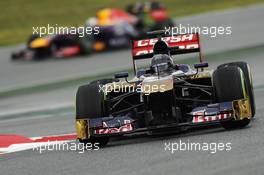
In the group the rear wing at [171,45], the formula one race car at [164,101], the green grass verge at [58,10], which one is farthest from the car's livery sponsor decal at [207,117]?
the green grass verge at [58,10]

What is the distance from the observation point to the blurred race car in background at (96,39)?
22.4m

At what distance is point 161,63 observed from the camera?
34.0 ft

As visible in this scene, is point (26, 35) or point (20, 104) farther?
point (26, 35)

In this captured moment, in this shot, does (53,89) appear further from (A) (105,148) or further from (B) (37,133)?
(A) (105,148)

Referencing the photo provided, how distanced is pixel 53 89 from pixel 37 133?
569 cm

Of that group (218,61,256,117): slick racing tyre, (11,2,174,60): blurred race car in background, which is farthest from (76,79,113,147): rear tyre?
(11,2,174,60): blurred race car in background

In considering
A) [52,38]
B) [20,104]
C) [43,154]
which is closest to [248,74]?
[43,154]

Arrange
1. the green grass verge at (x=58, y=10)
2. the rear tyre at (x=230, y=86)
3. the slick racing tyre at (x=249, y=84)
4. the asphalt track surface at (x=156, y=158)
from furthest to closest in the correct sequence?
the green grass verge at (x=58, y=10) < the slick racing tyre at (x=249, y=84) < the rear tyre at (x=230, y=86) < the asphalt track surface at (x=156, y=158)

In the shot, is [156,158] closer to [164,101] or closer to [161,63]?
[164,101]

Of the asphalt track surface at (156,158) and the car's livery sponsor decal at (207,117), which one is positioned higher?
the car's livery sponsor decal at (207,117)

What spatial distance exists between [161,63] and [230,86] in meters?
1.06

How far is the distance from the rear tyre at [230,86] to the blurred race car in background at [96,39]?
12581 millimetres

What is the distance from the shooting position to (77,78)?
17812 mm

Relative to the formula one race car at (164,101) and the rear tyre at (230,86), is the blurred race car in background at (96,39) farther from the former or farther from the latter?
the rear tyre at (230,86)
